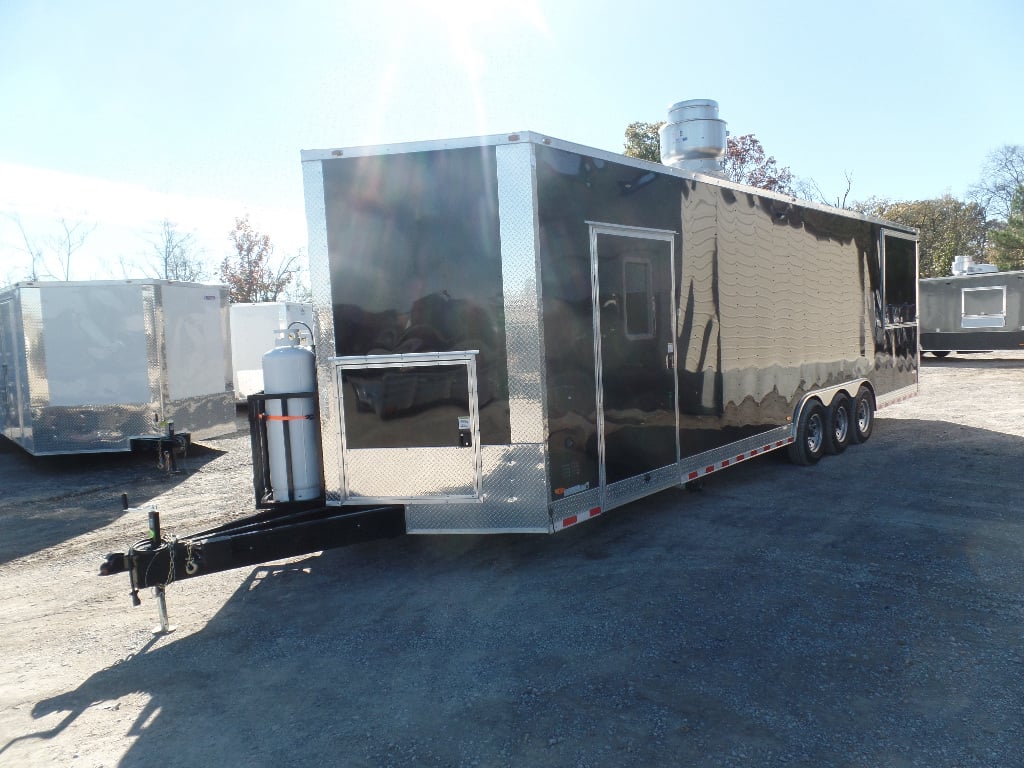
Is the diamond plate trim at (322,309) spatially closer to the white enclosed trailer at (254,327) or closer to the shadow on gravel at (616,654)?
the shadow on gravel at (616,654)

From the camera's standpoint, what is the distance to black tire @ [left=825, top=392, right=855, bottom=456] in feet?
29.1

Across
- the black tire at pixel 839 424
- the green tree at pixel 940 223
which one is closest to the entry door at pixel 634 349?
the black tire at pixel 839 424

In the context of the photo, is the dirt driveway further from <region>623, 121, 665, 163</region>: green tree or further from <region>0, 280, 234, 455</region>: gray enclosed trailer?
<region>623, 121, 665, 163</region>: green tree

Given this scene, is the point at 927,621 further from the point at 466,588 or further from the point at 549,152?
the point at 549,152

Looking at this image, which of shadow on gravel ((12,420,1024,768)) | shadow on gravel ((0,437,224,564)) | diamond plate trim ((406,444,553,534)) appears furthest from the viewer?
shadow on gravel ((0,437,224,564))

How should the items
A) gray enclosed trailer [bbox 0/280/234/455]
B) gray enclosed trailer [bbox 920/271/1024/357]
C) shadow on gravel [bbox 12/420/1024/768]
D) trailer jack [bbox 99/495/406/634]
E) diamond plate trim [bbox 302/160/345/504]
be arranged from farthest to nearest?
gray enclosed trailer [bbox 920/271/1024/357] < gray enclosed trailer [bbox 0/280/234/455] < diamond plate trim [bbox 302/160/345/504] < trailer jack [bbox 99/495/406/634] < shadow on gravel [bbox 12/420/1024/768]

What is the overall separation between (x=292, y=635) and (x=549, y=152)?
3340 millimetres

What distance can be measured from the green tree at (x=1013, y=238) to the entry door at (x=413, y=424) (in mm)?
36752

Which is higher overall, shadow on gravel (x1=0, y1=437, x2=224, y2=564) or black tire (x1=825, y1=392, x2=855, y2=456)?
black tire (x1=825, y1=392, x2=855, y2=456)

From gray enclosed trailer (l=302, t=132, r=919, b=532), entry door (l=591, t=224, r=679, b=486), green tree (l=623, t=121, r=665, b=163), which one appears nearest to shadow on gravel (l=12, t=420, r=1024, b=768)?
gray enclosed trailer (l=302, t=132, r=919, b=532)

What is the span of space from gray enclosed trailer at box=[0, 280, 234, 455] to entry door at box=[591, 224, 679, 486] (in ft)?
22.4

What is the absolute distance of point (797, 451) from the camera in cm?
825

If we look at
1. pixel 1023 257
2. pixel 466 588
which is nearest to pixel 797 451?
pixel 466 588

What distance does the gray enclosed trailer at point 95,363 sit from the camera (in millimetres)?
9703
